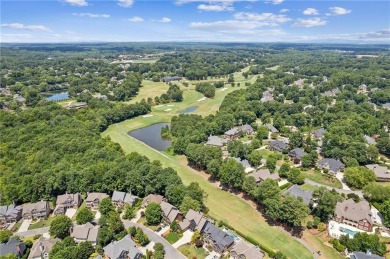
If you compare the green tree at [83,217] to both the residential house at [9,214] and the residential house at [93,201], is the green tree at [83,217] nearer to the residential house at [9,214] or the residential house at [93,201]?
the residential house at [93,201]

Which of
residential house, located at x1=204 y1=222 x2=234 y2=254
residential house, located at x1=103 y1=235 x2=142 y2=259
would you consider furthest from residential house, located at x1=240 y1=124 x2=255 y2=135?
residential house, located at x1=103 y1=235 x2=142 y2=259

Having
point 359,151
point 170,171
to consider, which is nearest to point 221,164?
point 170,171

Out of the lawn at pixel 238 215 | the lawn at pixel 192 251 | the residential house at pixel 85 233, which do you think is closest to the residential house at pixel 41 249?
the residential house at pixel 85 233

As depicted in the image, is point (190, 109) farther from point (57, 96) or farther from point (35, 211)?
point (57, 96)

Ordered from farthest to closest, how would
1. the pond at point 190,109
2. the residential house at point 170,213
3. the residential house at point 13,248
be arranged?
the pond at point 190,109
the residential house at point 170,213
the residential house at point 13,248

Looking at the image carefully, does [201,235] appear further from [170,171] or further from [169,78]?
[169,78]

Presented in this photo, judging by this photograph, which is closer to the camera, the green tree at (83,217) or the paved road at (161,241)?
the paved road at (161,241)
